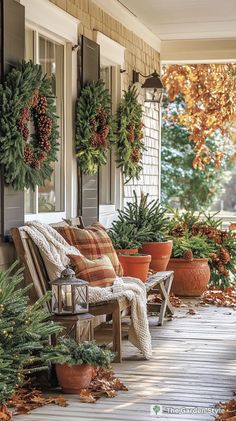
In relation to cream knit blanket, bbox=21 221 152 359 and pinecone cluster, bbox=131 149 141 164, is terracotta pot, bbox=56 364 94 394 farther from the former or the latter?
pinecone cluster, bbox=131 149 141 164

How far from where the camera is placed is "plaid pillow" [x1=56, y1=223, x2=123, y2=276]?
20.9ft

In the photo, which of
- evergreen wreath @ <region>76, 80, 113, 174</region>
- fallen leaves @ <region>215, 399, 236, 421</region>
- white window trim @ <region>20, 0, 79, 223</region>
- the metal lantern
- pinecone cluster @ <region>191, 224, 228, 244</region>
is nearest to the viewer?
fallen leaves @ <region>215, 399, 236, 421</region>

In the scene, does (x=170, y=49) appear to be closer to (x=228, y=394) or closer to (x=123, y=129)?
(x=123, y=129)

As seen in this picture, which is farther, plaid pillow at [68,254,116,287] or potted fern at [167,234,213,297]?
potted fern at [167,234,213,297]

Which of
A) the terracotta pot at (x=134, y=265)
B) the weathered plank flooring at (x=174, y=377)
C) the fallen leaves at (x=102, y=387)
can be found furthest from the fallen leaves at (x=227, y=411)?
the terracotta pot at (x=134, y=265)

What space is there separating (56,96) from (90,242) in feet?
4.28

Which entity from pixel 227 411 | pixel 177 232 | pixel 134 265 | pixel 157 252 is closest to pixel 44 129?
pixel 134 265

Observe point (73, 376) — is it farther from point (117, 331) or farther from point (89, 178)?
point (89, 178)

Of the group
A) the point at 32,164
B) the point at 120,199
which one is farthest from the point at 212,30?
the point at 32,164

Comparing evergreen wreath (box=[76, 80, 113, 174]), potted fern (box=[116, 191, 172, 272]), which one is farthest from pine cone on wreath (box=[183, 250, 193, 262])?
evergreen wreath (box=[76, 80, 113, 174])

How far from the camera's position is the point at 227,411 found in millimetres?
4305

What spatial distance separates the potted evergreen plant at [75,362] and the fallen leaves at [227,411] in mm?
752

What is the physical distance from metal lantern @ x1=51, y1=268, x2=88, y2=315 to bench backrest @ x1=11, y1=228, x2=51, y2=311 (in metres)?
0.35

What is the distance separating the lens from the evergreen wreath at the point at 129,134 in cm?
865
